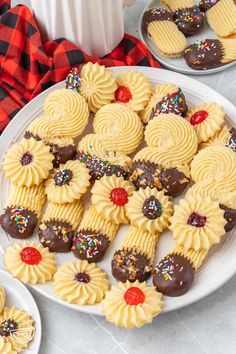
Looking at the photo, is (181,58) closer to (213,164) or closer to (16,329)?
(213,164)

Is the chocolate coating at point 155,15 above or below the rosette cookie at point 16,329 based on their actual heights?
above

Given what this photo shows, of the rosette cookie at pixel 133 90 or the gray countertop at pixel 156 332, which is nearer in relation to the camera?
the gray countertop at pixel 156 332

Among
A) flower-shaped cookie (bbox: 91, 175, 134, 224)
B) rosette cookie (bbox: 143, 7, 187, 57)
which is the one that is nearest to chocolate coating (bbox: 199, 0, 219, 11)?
rosette cookie (bbox: 143, 7, 187, 57)

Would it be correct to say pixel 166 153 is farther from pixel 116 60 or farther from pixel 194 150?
pixel 116 60

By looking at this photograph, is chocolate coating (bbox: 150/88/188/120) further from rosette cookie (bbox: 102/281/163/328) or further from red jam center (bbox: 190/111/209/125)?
rosette cookie (bbox: 102/281/163/328)

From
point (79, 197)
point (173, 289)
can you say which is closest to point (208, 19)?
point (79, 197)

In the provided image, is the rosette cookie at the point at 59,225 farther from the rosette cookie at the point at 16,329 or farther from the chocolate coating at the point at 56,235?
the rosette cookie at the point at 16,329

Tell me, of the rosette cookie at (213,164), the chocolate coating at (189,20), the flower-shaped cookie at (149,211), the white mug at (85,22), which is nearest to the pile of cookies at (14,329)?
the flower-shaped cookie at (149,211)
